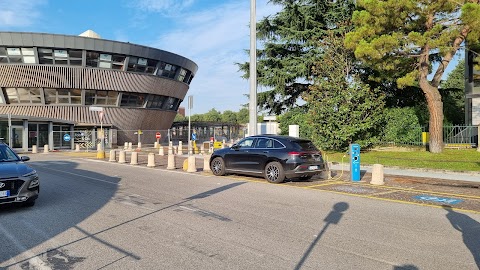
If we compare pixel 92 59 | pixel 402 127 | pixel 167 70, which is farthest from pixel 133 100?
pixel 402 127

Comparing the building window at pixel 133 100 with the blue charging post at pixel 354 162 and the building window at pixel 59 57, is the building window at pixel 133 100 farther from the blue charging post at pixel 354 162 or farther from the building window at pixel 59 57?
the blue charging post at pixel 354 162

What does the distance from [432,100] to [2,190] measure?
19465 mm

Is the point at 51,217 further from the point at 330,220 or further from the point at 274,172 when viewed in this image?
the point at 274,172

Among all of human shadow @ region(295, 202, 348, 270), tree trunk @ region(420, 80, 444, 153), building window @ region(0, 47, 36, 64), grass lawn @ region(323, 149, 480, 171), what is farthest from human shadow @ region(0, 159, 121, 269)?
building window @ region(0, 47, 36, 64)

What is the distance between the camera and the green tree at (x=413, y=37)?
749 inches

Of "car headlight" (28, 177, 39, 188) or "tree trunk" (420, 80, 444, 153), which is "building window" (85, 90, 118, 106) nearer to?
"tree trunk" (420, 80, 444, 153)

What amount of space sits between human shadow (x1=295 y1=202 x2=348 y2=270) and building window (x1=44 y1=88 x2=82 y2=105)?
136 feet

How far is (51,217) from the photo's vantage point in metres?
7.68

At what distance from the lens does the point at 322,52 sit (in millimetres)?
27297

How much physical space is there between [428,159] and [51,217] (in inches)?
625

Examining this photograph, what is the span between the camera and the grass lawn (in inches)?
652

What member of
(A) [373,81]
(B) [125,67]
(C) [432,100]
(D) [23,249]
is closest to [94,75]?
(B) [125,67]

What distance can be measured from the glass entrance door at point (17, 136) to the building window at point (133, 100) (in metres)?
12.2

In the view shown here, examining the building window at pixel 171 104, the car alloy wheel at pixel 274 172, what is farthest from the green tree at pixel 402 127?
the building window at pixel 171 104
